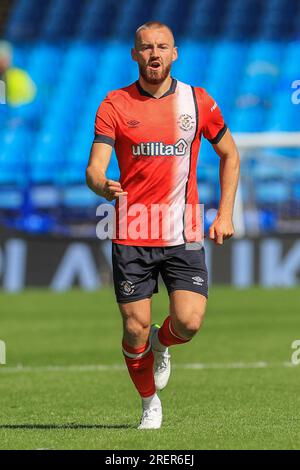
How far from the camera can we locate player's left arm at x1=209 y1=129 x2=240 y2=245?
649cm

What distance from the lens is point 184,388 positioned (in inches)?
357

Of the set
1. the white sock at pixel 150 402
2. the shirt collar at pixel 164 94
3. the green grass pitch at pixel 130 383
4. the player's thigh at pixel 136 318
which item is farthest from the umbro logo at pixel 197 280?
the shirt collar at pixel 164 94

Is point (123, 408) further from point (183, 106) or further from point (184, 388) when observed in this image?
point (183, 106)

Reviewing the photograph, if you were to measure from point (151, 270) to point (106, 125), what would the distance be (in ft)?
2.83

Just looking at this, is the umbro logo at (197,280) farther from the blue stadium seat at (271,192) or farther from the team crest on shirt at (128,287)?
the blue stadium seat at (271,192)

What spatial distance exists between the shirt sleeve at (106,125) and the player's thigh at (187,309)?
3.05ft

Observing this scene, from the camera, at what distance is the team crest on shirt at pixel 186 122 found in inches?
263

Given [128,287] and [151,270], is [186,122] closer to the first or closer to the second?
[151,270]

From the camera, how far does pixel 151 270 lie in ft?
22.1

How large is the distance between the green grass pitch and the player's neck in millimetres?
1876

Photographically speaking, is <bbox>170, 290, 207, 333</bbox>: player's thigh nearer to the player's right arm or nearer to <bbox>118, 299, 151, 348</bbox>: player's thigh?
<bbox>118, 299, 151, 348</bbox>: player's thigh

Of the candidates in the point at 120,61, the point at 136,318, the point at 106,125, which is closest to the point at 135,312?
the point at 136,318

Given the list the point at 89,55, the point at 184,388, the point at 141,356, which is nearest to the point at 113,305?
the point at 184,388
